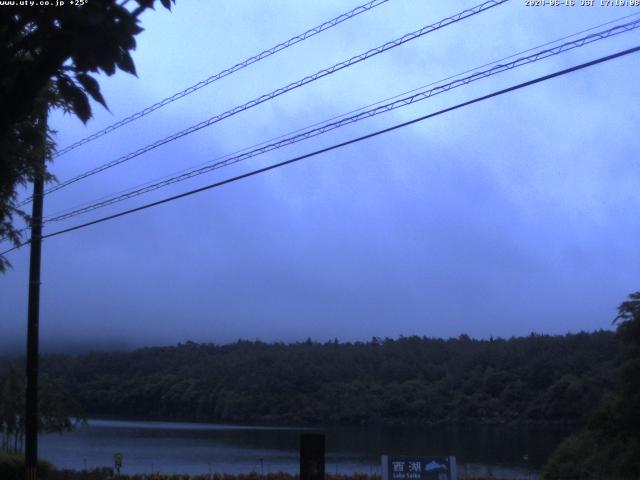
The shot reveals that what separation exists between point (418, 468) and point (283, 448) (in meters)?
24.4

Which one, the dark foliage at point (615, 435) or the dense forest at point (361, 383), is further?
the dense forest at point (361, 383)

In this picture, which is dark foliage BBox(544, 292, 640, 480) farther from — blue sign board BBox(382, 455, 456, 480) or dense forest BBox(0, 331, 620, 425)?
blue sign board BBox(382, 455, 456, 480)

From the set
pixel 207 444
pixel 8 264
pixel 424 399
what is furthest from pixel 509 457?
pixel 8 264

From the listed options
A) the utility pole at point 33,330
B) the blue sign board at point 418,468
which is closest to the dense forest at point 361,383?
the utility pole at point 33,330

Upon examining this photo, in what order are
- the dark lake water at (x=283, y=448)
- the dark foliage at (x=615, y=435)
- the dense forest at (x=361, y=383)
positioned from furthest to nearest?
1. the dense forest at (x=361, y=383)
2. the dark lake water at (x=283, y=448)
3. the dark foliage at (x=615, y=435)

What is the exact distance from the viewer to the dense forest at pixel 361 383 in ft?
130

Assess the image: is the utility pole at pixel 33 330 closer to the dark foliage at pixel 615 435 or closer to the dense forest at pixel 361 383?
the dense forest at pixel 361 383

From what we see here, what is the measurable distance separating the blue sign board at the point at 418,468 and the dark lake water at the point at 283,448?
11443 millimetres

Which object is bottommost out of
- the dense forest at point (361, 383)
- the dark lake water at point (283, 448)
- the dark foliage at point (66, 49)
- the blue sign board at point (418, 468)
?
the dark lake water at point (283, 448)

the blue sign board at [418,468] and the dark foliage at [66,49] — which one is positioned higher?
the dark foliage at [66,49]

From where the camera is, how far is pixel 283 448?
1526 inches

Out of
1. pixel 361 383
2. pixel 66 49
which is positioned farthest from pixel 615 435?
pixel 66 49

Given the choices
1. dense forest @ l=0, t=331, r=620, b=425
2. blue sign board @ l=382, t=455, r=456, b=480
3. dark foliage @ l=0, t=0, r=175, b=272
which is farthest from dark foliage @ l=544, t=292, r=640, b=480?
dark foliage @ l=0, t=0, r=175, b=272

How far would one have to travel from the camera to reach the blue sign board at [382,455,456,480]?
15.1 metres
